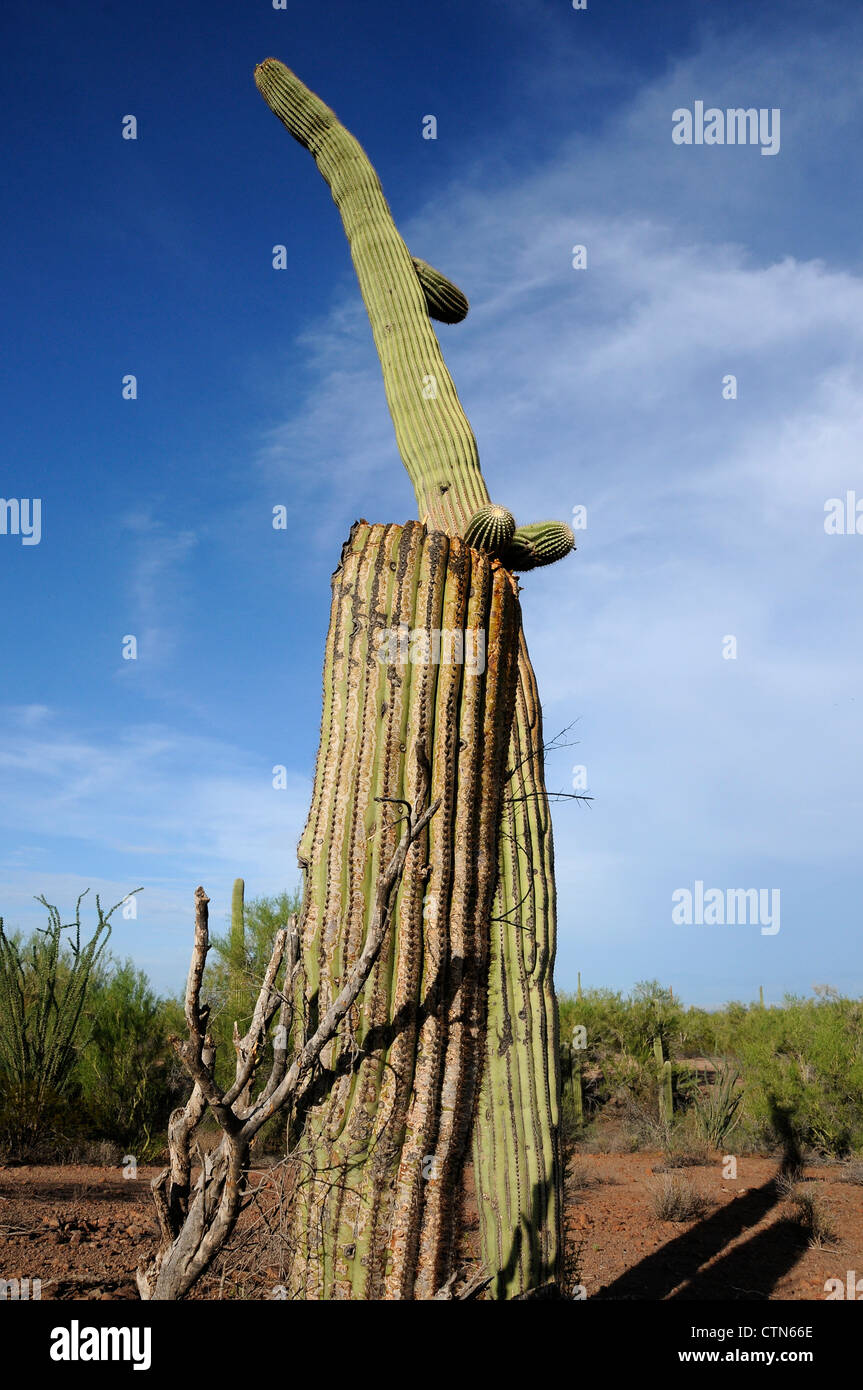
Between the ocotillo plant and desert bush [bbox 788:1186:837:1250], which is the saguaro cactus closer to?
desert bush [bbox 788:1186:837:1250]

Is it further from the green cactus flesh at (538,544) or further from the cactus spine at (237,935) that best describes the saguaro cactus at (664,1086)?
the green cactus flesh at (538,544)

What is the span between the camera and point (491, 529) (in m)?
5.37

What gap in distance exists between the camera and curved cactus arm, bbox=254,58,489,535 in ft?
19.9

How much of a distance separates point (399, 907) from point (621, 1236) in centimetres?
653

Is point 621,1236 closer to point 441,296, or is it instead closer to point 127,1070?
point 127,1070

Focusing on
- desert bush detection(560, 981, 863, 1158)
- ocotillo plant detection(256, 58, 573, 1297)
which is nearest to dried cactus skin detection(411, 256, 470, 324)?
ocotillo plant detection(256, 58, 573, 1297)

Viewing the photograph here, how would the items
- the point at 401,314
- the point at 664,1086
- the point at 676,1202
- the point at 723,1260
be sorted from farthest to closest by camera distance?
the point at 664,1086 < the point at 676,1202 < the point at 723,1260 < the point at 401,314

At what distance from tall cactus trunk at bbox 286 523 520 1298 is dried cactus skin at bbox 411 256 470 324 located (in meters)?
4.79

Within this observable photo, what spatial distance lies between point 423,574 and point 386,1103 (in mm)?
1910

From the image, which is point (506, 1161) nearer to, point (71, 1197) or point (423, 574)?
point (423, 574)

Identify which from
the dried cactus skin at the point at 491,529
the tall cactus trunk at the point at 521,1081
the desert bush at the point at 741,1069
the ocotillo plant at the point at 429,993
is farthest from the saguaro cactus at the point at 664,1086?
the dried cactus skin at the point at 491,529

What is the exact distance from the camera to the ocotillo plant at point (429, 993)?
9.89 ft

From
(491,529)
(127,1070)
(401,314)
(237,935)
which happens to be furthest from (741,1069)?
(401,314)
